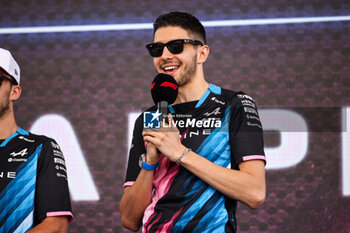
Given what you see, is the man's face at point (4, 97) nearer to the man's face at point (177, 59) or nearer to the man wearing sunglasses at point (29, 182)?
the man wearing sunglasses at point (29, 182)

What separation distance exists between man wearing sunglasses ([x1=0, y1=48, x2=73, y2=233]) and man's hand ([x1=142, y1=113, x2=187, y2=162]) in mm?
619

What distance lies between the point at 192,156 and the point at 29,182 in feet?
2.47

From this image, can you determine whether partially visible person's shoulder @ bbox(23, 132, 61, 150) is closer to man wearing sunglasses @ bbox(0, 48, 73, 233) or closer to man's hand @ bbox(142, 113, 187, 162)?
man wearing sunglasses @ bbox(0, 48, 73, 233)

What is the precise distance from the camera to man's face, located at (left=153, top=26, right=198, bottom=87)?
4.99 feet

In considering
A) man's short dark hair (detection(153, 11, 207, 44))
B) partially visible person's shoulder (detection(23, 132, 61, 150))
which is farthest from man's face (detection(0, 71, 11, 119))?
man's short dark hair (detection(153, 11, 207, 44))

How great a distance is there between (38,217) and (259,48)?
1.63 m

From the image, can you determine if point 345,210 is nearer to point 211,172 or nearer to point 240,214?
point 240,214

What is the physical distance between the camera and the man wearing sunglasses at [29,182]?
1656mm

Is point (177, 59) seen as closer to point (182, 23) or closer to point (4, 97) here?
point (182, 23)

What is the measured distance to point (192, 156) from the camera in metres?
1.31

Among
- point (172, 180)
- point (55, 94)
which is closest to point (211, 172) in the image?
point (172, 180)

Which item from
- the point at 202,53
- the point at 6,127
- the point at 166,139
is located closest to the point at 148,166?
the point at 166,139

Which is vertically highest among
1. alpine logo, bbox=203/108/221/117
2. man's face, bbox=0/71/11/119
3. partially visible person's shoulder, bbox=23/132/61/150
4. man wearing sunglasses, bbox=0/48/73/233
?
man's face, bbox=0/71/11/119

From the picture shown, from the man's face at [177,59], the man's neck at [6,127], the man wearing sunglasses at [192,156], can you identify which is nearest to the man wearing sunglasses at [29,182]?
the man's neck at [6,127]
